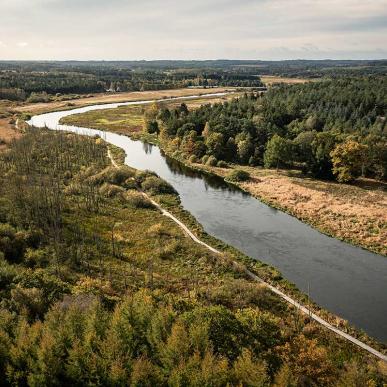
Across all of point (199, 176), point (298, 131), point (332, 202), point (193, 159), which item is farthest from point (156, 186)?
point (298, 131)

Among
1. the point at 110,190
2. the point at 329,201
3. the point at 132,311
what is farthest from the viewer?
the point at 110,190

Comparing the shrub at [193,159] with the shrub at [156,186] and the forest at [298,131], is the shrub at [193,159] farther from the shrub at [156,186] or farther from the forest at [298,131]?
the shrub at [156,186]

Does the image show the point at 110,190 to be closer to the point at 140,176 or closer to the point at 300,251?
the point at 140,176

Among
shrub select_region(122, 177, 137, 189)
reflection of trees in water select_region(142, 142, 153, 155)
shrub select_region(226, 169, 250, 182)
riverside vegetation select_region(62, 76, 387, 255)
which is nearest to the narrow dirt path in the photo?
riverside vegetation select_region(62, 76, 387, 255)

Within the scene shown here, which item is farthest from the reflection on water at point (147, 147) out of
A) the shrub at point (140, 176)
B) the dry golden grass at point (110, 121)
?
the shrub at point (140, 176)

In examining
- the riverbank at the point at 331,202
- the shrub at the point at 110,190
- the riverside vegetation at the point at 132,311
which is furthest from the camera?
the shrub at the point at 110,190

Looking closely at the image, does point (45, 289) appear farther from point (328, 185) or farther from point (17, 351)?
point (328, 185)

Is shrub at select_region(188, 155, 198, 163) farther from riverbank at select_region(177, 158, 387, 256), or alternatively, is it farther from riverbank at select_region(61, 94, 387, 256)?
riverbank at select_region(177, 158, 387, 256)
